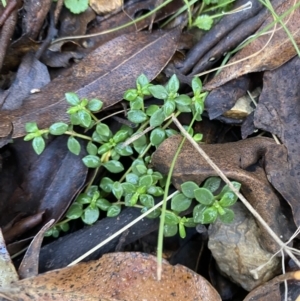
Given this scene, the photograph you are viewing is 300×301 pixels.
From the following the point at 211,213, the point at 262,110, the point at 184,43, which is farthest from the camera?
the point at 184,43

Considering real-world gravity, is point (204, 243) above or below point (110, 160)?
below

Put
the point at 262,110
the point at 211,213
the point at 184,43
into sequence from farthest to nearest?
the point at 184,43 < the point at 262,110 < the point at 211,213

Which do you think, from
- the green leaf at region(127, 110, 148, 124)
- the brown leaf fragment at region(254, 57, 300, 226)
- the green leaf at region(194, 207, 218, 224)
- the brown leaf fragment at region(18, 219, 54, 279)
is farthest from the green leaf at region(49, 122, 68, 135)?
the brown leaf fragment at region(254, 57, 300, 226)

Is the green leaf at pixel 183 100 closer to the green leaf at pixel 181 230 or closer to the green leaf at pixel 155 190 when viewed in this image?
the green leaf at pixel 155 190

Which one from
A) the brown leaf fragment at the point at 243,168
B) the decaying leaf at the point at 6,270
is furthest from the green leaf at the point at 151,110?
the decaying leaf at the point at 6,270

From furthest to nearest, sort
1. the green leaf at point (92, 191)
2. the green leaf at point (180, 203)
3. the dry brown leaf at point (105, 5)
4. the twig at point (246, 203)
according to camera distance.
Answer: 1. the dry brown leaf at point (105, 5)
2. the green leaf at point (92, 191)
3. the green leaf at point (180, 203)
4. the twig at point (246, 203)

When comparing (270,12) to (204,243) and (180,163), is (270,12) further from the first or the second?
(204,243)

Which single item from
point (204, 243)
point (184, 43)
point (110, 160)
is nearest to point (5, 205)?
point (110, 160)
